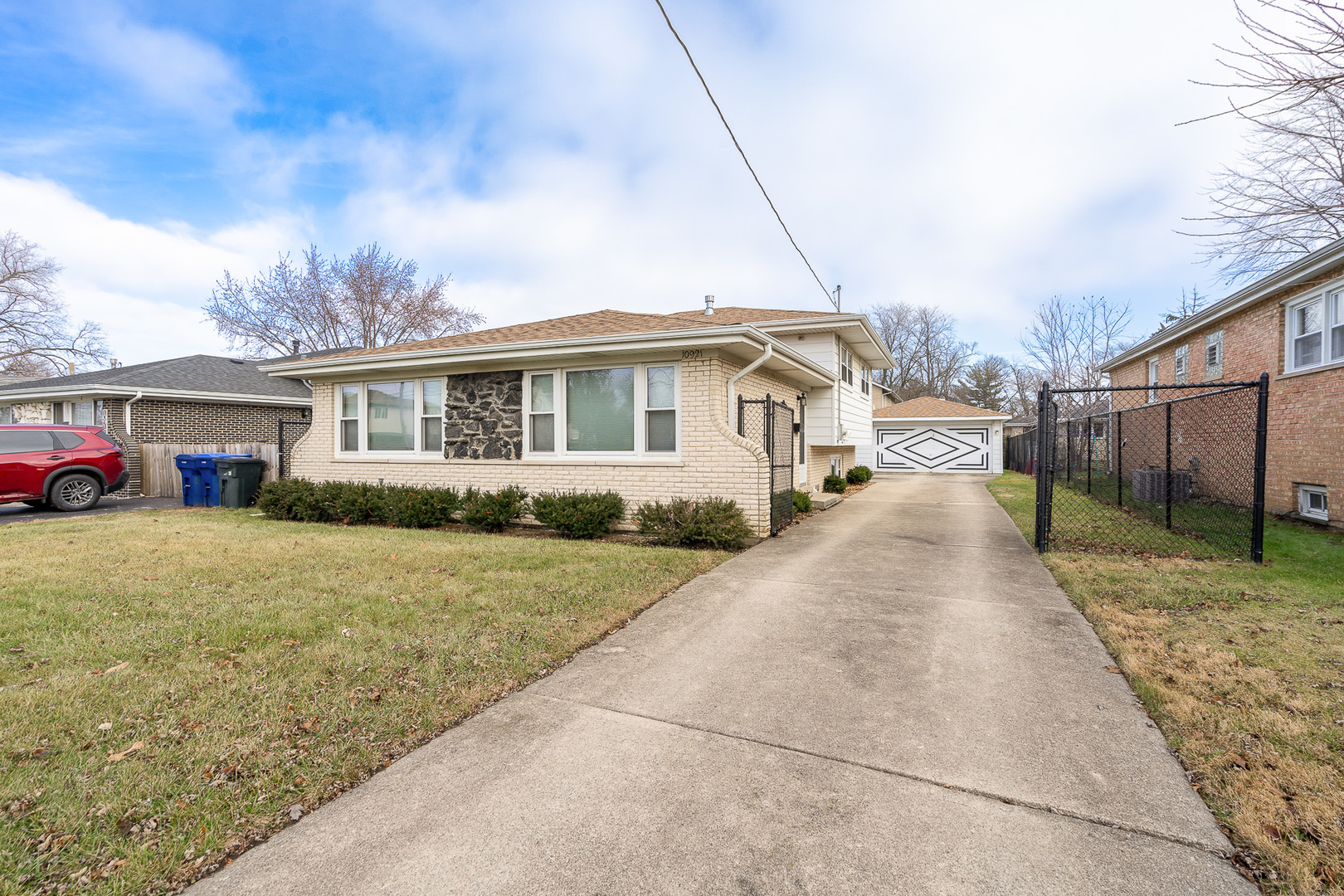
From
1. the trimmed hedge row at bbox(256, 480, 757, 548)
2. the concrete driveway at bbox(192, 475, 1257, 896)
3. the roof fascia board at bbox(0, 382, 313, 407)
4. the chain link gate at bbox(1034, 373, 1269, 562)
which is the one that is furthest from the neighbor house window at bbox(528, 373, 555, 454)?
the roof fascia board at bbox(0, 382, 313, 407)

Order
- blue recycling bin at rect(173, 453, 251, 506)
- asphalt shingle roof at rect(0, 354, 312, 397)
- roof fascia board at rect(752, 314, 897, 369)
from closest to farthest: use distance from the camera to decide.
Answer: blue recycling bin at rect(173, 453, 251, 506), roof fascia board at rect(752, 314, 897, 369), asphalt shingle roof at rect(0, 354, 312, 397)

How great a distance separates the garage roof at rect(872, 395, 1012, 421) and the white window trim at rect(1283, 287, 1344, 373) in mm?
13016

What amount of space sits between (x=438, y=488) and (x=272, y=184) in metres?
10.4

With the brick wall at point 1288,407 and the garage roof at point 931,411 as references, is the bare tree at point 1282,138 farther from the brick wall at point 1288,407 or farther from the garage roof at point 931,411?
the garage roof at point 931,411

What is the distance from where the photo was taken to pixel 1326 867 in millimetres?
1854

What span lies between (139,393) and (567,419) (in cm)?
1268

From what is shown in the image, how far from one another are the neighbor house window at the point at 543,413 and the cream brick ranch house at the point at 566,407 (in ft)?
0.07

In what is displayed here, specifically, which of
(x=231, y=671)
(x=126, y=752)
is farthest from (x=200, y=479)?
(x=126, y=752)

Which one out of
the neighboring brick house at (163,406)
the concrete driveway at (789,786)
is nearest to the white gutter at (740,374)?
the concrete driveway at (789,786)

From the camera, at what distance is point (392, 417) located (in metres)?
10.9

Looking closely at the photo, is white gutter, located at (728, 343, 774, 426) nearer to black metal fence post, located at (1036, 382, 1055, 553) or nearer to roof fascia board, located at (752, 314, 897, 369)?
black metal fence post, located at (1036, 382, 1055, 553)

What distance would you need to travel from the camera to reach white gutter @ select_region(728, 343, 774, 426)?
8.21 meters

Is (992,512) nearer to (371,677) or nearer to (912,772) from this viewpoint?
(912,772)

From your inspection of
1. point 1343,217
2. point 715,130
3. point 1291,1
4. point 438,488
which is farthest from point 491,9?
point 1343,217
